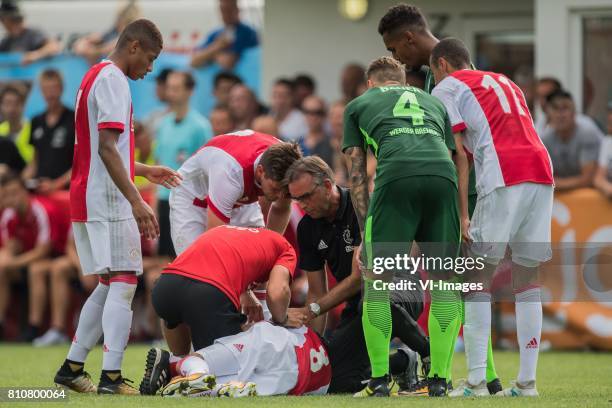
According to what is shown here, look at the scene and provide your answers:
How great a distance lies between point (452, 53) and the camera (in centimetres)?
802

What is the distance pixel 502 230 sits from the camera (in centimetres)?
775

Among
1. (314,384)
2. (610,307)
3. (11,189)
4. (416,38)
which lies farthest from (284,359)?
(11,189)

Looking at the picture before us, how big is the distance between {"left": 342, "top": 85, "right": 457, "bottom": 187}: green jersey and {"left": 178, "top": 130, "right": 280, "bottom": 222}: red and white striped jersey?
3.74 ft

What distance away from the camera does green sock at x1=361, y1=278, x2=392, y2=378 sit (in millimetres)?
7410

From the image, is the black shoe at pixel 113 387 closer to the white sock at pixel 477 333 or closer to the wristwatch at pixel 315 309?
the wristwatch at pixel 315 309

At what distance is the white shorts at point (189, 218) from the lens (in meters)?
9.22

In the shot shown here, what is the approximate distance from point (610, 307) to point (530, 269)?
483 cm

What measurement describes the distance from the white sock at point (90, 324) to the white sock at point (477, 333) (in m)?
2.33

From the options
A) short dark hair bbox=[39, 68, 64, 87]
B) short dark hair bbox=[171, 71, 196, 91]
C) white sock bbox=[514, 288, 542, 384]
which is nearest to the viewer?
white sock bbox=[514, 288, 542, 384]

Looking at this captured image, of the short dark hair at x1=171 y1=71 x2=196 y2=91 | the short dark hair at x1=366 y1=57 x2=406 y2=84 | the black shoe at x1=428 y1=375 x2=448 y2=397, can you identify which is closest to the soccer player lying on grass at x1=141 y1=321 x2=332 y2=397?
the black shoe at x1=428 y1=375 x2=448 y2=397

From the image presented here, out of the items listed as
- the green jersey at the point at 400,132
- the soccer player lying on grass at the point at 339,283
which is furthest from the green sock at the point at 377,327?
the green jersey at the point at 400,132

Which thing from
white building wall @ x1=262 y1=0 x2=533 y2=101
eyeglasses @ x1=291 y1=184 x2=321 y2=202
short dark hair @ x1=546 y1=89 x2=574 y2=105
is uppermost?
white building wall @ x1=262 y1=0 x2=533 y2=101

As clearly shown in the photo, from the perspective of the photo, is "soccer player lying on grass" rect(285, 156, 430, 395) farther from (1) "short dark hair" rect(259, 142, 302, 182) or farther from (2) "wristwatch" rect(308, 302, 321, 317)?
(1) "short dark hair" rect(259, 142, 302, 182)

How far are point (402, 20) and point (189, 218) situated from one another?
214 cm
